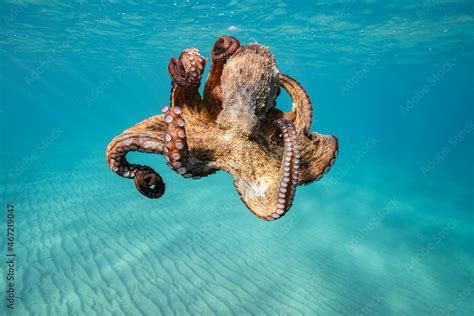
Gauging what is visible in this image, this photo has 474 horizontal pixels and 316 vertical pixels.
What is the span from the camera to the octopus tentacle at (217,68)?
2559 mm

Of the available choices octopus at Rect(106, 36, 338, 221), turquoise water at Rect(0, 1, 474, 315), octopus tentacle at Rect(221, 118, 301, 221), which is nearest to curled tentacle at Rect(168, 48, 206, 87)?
octopus at Rect(106, 36, 338, 221)

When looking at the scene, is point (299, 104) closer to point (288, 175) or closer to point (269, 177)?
point (269, 177)

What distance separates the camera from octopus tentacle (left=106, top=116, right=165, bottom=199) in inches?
96.0

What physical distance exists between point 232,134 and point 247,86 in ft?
1.32

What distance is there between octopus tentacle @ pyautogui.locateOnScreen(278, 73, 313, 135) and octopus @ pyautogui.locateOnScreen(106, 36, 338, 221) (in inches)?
0.4

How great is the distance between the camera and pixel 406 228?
15617 millimetres

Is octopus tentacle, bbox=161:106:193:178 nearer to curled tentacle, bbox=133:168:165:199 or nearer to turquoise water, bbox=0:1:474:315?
curled tentacle, bbox=133:168:165:199

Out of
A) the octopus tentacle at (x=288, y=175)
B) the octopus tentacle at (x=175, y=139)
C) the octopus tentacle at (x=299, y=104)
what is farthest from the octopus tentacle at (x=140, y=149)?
→ the octopus tentacle at (x=299, y=104)

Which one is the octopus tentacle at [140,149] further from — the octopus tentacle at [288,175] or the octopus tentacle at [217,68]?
the octopus tentacle at [288,175]

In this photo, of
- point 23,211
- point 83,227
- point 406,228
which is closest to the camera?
point 83,227

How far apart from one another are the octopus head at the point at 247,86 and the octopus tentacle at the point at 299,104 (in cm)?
36

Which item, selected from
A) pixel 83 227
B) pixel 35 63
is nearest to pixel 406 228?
pixel 83 227

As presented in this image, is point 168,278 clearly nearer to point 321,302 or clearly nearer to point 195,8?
point 321,302

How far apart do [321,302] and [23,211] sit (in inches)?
479
